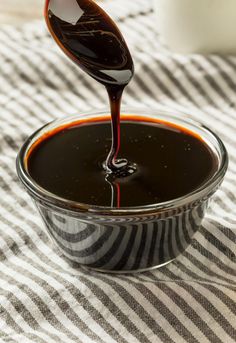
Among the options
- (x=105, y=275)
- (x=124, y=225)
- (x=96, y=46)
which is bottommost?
(x=105, y=275)

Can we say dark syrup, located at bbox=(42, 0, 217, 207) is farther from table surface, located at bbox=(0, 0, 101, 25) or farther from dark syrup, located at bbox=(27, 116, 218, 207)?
table surface, located at bbox=(0, 0, 101, 25)

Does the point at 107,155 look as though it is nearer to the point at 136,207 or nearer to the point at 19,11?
the point at 136,207

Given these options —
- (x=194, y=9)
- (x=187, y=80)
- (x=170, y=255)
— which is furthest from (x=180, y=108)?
(x=170, y=255)

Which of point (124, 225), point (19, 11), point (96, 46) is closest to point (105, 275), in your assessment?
point (124, 225)

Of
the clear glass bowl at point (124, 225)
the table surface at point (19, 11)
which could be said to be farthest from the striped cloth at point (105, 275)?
the table surface at point (19, 11)

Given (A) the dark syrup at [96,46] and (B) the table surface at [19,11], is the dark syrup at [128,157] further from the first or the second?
(B) the table surface at [19,11]

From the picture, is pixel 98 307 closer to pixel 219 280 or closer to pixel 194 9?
pixel 219 280
